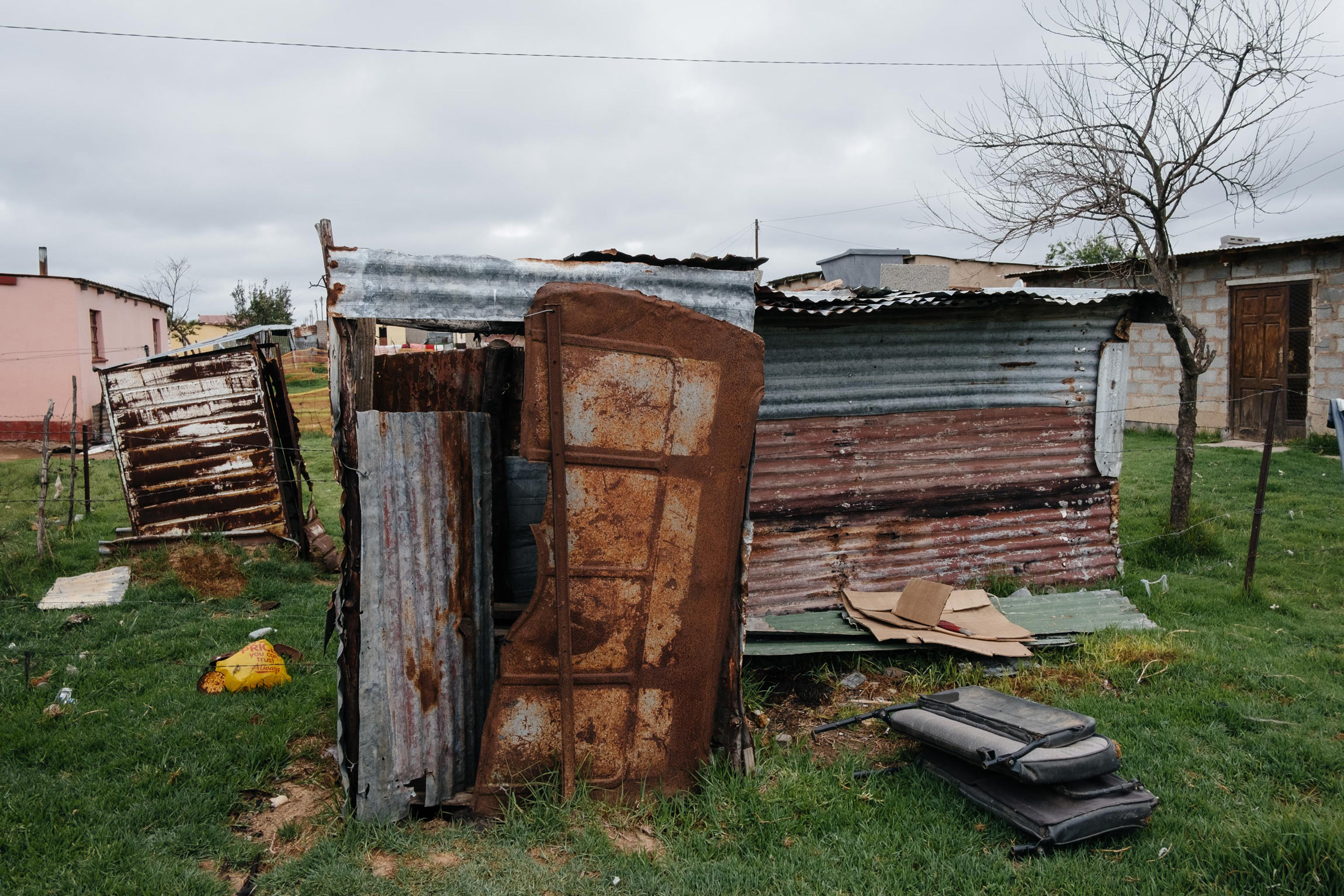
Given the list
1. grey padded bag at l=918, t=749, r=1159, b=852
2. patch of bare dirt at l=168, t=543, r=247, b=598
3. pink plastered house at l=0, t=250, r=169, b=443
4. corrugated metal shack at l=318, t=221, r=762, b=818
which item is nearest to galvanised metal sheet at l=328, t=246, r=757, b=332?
corrugated metal shack at l=318, t=221, r=762, b=818

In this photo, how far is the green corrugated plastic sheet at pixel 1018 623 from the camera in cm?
548

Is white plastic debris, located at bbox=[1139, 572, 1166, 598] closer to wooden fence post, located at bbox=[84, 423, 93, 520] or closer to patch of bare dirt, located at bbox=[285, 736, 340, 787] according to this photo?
patch of bare dirt, located at bbox=[285, 736, 340, 787]

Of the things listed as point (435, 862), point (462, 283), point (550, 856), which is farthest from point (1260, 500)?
point (435, 862)

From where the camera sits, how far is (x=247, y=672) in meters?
5.17

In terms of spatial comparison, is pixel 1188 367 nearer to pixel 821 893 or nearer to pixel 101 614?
pixel 821 893

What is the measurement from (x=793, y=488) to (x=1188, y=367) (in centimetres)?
467

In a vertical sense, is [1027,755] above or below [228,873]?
above

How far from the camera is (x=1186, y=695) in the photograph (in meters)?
4.95

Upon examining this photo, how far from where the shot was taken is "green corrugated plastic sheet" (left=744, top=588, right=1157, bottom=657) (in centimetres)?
548

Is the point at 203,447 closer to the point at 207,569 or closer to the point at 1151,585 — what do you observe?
the point at 207,569

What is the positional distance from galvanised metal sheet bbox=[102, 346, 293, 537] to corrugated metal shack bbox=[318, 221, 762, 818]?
519 cm

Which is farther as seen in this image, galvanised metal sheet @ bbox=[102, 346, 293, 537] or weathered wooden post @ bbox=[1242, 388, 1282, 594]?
galvanised metal sheet @ bbox=[102, 346, 293, 537]

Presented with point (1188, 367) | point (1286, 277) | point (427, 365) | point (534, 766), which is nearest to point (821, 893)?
point (534, 766)

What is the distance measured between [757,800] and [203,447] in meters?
6.97
